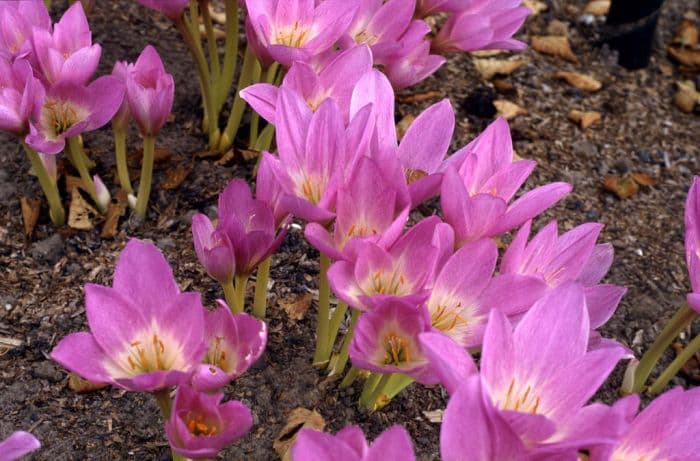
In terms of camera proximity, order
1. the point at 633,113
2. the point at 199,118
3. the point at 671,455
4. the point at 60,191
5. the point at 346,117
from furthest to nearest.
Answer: the point at 633,113 < the point at 199,118 < the point at 60,191 < the point at 346,117 < the point at 671,455

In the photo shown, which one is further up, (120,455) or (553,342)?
(553,342)

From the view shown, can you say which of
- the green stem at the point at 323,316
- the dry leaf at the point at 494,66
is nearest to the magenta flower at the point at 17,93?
the green stem at the point at 323,316

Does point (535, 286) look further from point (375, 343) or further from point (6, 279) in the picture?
point (6, 279)

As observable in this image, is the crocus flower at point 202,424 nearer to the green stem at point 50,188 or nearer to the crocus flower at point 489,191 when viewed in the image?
the crocus flower at point 489,191

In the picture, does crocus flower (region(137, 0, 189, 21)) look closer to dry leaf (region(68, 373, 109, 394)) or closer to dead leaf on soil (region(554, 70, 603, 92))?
dry leaf (region(68, 373, 109, 394))

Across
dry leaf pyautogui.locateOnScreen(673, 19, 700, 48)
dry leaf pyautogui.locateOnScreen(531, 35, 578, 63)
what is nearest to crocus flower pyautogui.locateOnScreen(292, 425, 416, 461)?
dry leaf pyautogui.locateOnScreen(531, 35, 578, 63)

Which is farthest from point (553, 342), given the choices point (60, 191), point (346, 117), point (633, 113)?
point (633, 113)
